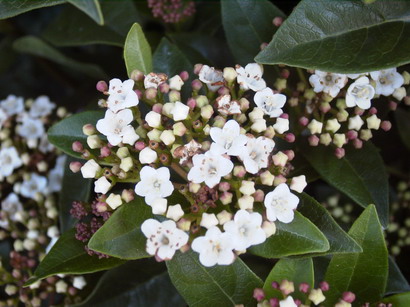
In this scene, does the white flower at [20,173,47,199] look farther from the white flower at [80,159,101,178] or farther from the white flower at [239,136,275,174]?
the white flower at [239,136,275,174]

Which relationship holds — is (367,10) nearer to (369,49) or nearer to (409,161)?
(369,49)

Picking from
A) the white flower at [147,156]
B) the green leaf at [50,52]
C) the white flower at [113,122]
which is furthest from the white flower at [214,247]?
the green leaf at [50,52]

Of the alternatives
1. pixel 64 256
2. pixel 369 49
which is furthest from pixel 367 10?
pixel 64 256

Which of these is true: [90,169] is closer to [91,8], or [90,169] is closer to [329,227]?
[91,8]

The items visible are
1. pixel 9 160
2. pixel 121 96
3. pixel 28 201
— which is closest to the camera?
pixel 121 96

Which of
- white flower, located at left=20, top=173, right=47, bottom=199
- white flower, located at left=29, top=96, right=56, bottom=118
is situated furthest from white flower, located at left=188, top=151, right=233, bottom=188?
white flower, located at left=29, top=96, right=56, bottom=118

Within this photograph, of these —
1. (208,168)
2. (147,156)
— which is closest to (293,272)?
(208,168)
